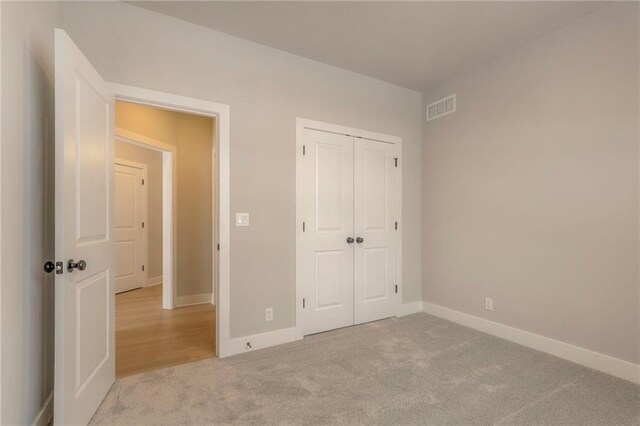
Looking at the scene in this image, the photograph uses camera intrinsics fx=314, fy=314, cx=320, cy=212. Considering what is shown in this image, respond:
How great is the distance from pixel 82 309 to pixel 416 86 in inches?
151

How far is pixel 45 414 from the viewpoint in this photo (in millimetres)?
1782

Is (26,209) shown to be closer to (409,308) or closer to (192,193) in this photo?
(192,193)

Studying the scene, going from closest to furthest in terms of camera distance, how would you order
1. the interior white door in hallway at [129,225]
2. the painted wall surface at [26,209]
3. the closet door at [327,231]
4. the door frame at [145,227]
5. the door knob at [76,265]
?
1. the painted wall surface at [26,209]
2. the door knob at [76,265]
3. the closet door at [327,231]
4. the interior white door in hallway at [129,225]
5. the door frame at [145,227]

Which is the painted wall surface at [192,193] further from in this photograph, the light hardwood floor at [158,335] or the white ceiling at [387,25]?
the white ceiling at [387,25]

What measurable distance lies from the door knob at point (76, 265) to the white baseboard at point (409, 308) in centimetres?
316

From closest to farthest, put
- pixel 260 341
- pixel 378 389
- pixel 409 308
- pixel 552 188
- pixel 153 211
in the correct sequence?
pixel 378 389
pixel 552 188
pixel 260 341
pixel 409 308
pixel 153 211

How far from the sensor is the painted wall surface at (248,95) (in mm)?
2357

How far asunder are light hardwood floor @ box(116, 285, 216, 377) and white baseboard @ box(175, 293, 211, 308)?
0.11 metres

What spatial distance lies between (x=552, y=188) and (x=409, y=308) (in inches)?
79.0

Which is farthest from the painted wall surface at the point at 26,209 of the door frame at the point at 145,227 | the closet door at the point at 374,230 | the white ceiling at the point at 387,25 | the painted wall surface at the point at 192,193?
the door frame at the point at 145,227

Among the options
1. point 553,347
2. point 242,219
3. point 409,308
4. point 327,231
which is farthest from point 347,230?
point 553,347

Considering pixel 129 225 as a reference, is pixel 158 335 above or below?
below

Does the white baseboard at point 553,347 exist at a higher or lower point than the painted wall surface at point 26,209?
lower

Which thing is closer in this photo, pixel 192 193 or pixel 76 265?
pixel 76 265
